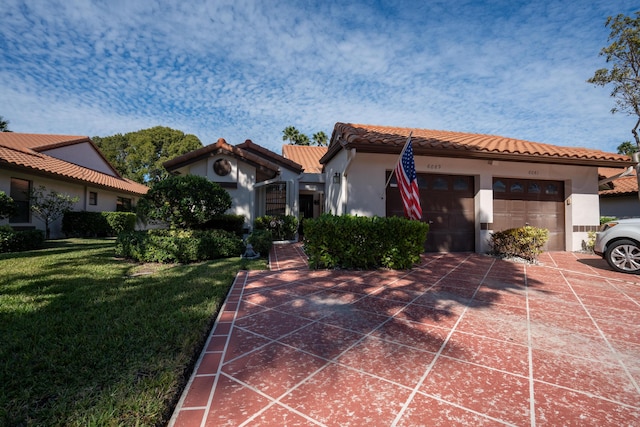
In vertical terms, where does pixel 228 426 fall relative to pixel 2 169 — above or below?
below

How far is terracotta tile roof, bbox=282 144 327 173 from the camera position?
17.2 metres

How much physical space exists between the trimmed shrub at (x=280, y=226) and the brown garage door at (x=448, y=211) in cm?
571

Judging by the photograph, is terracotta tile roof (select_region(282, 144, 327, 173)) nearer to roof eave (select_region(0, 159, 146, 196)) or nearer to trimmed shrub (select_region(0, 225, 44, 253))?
roof eave (select_region(0, 159, 146, 196))

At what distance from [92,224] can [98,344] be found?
1481 centimetres

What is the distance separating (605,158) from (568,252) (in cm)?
320

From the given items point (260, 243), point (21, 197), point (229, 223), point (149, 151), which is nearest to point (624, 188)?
point (260, 243)

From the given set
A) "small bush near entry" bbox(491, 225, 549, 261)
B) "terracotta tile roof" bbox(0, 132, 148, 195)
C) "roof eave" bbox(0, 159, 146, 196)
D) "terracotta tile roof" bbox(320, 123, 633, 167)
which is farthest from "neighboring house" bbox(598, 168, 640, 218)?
"terracotta tile roof" bbox(0, 132, 148, 195)

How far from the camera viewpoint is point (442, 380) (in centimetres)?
201

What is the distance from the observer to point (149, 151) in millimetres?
28328

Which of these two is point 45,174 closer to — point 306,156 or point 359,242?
point 306,156

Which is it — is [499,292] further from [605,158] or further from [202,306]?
[605,158]

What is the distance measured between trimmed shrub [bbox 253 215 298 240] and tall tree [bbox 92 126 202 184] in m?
21.6

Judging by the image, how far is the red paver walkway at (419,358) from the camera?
1.70 m

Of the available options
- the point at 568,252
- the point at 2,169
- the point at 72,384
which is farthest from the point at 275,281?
the point at 2,169
